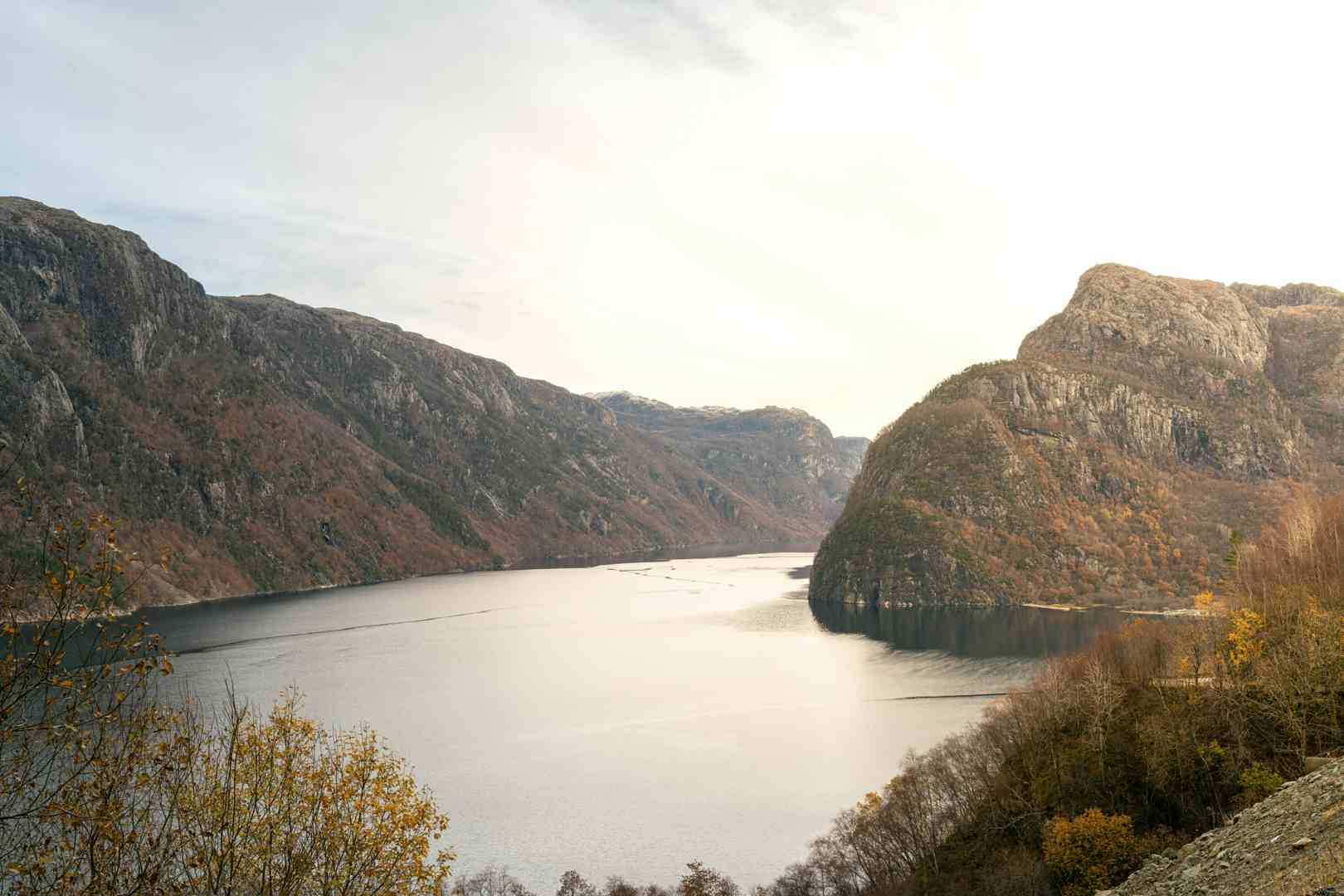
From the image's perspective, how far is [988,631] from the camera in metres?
174

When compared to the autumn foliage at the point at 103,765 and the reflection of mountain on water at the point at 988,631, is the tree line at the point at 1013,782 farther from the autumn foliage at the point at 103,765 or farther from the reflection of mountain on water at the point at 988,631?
the reflection of mountain on water at the point at 988,631

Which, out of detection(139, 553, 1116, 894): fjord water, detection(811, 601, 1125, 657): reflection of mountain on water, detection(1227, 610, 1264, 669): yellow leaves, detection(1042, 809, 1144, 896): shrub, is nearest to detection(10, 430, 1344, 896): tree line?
detection(1042, 809, 1144, 896): shrub

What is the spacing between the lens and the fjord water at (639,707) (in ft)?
233

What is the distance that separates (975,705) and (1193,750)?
2263 inches

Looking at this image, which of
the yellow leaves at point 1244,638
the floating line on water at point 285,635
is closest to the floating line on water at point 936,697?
the yellow leaves at point 1244,638

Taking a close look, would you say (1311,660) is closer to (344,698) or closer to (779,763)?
(779,763)

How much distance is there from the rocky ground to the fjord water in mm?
35936

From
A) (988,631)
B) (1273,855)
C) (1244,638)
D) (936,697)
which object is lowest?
(936,697)

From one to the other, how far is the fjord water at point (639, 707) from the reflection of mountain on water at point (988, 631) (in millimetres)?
893

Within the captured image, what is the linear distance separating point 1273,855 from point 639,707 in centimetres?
9786

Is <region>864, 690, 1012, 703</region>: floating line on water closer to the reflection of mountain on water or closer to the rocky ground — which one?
the reflection of mountain on water

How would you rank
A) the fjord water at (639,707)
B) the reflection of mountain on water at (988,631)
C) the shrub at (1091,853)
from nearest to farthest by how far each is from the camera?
the shrub at (1091,853) → the fjord water at (639,707) → the reflection of mountain on water at (988,631)

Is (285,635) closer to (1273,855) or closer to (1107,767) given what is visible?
(1107,767)

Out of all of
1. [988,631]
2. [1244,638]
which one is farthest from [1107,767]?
[988,631]
